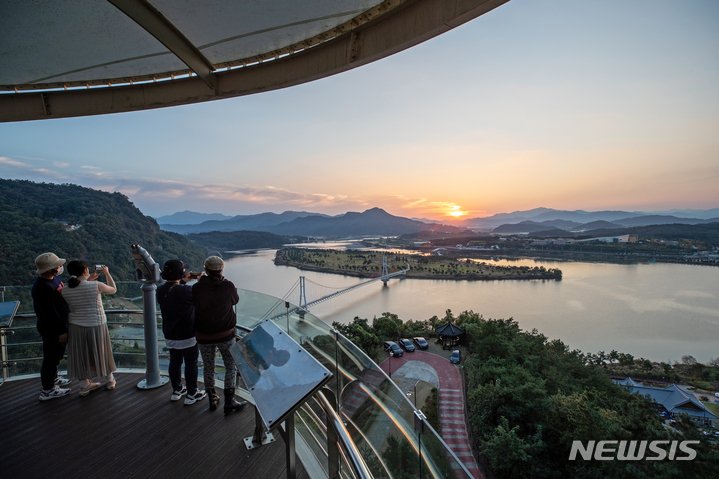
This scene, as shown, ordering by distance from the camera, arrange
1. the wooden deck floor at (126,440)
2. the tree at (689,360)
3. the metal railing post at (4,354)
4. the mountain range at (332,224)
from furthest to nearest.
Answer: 1. the mountain range at (332,224)
2. the tree at (689,360)
3. the metal railing post at (4,354)
4. the wooden deck floor at (126,440)

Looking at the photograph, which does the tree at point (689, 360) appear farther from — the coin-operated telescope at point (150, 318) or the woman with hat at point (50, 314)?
the woman with hat at point (50, 314)

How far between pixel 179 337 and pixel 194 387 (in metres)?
0.34

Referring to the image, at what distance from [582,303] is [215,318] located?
32052mm

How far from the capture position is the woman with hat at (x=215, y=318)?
1.69m

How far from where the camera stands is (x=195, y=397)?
1.96m

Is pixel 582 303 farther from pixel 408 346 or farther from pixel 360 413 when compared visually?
pixel 360 413

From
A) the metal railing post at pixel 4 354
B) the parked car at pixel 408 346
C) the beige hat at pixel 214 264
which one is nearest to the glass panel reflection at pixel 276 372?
the beige hat at pixel 214 264

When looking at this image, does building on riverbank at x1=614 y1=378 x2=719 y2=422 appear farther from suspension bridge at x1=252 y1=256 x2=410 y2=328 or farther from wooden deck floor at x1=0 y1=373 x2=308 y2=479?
wooden deck floor at x1=0 y1=373 x2=308 y2=479

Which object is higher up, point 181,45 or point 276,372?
point 181,45

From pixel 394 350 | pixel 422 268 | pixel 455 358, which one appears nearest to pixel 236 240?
pixel 422 268

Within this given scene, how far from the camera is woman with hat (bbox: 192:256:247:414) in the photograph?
169 centimetres

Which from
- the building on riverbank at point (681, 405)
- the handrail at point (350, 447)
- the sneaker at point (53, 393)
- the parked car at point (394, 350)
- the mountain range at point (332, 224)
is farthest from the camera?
the mountain range at point (332, 224)

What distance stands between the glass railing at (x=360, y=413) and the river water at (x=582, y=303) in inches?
811

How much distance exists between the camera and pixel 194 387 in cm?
193
